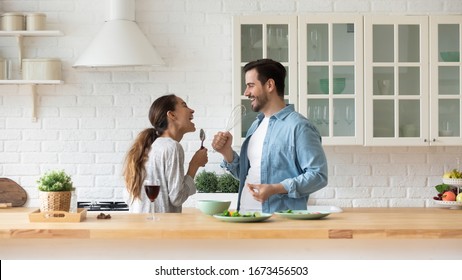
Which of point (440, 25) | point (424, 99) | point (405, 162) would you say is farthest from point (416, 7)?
point (405, 162)

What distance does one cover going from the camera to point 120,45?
542 cm

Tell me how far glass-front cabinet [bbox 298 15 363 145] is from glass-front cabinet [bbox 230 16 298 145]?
6 centimetres

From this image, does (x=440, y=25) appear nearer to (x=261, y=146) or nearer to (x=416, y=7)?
(x=416, y=7)

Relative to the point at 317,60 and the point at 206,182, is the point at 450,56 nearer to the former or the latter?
the point at 317,60

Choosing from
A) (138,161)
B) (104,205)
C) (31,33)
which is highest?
(31,33)

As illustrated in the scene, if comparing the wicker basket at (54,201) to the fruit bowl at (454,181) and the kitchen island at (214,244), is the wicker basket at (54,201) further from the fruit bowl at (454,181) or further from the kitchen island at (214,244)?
the fruit bowl at (454,181)

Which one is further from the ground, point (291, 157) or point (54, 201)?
point (291, 157)

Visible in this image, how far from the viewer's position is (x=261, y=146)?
4.24 metres

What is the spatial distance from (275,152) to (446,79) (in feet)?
6.26

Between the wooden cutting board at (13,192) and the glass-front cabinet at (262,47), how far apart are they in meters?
1.64

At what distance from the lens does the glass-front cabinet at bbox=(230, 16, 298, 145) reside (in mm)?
5426

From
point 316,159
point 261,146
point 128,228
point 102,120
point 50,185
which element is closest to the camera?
point 128,228

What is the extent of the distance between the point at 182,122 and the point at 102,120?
177cm

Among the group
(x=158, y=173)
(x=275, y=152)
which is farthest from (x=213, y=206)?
(x=275, y=152)
